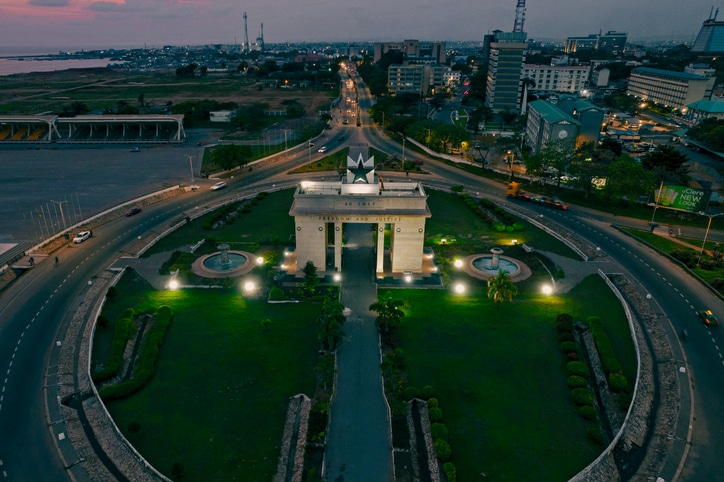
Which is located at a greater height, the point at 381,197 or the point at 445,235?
the point at 381,197

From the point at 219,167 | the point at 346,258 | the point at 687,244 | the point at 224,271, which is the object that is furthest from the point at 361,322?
the point at 219,167

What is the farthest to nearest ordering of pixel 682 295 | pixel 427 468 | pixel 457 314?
pixel 682 295 < pixel 457 314 < pixel 427 468

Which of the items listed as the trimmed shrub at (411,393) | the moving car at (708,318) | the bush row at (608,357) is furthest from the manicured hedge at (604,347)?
the trimmed shrub at (411,393)

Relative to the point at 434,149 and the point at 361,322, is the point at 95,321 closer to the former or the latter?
the point at 361,322

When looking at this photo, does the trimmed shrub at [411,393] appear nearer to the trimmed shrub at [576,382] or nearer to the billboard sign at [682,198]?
the trimmed shrub at [576,382]

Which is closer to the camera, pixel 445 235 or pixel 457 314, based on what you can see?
pixel 457 314

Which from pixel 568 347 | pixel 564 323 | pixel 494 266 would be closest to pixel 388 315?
pixel 568 347

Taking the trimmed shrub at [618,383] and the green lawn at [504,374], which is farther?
the trimmed shrub at [618,383]
